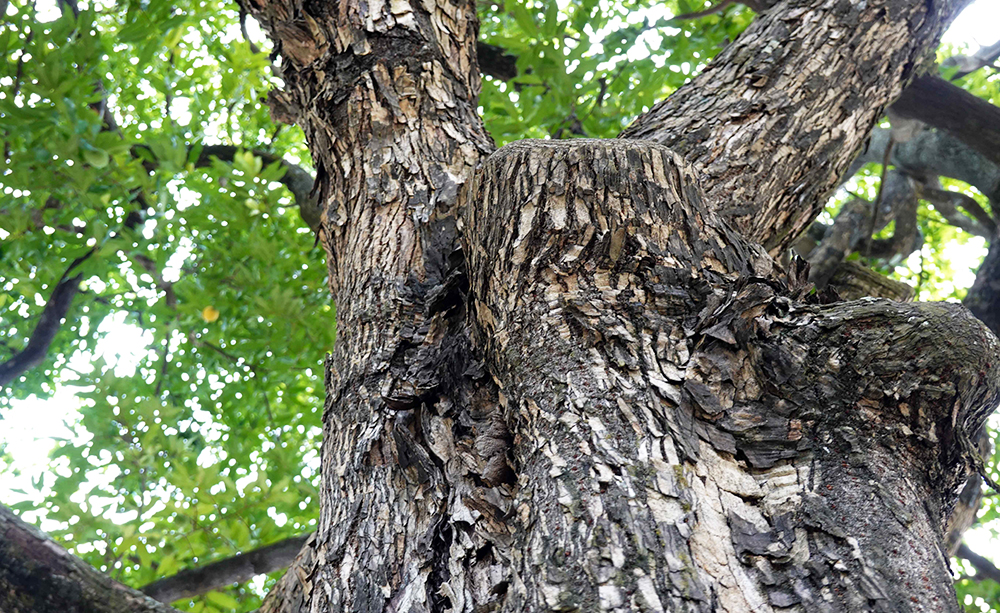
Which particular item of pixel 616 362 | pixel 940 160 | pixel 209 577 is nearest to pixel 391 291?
pixel 616 362

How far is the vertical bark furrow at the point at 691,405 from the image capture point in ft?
3.54

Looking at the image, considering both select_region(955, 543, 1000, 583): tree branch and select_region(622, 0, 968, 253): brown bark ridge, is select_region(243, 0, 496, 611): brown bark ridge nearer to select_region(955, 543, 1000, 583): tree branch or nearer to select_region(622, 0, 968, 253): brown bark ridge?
select_region(622, 0, 968, 253): brown bark ridge

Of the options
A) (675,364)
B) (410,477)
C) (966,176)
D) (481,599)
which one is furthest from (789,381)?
(966,176)

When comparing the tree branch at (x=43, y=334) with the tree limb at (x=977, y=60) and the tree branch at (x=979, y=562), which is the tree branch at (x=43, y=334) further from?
the tree limb at (x=977, y=60)

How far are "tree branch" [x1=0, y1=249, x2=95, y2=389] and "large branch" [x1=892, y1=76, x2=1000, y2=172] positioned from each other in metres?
5.22

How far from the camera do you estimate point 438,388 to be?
166cm

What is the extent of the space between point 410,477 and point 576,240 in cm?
66

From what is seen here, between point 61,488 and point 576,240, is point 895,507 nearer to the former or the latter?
point 576,240

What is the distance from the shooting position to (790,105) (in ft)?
7.47

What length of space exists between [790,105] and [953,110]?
242 cm

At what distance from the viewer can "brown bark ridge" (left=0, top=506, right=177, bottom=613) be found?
193 centimetres

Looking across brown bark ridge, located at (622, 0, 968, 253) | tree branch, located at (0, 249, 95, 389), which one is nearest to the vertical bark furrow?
brown bark ridge, located at (622, 0, 968, 253)

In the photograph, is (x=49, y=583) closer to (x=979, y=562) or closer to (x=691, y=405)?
(x=691, y=405)

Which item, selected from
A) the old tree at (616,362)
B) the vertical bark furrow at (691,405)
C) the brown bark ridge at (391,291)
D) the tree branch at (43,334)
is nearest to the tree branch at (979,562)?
the old tree at (616,362)
